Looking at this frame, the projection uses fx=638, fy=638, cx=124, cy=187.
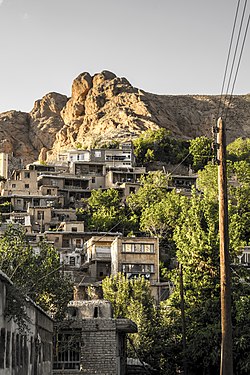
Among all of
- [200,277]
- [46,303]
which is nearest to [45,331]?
[46,303]

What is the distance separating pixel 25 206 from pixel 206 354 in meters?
50.2

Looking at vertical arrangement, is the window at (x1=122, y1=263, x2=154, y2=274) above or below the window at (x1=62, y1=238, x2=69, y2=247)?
below

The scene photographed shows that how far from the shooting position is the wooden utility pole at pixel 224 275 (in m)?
15.6

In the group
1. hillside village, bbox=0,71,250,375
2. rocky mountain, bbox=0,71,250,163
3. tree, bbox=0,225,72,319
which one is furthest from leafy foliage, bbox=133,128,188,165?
tree, bbox=0,225,72,319

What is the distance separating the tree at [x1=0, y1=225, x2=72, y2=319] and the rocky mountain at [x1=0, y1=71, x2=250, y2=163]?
82144mm

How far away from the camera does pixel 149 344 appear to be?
34031mm

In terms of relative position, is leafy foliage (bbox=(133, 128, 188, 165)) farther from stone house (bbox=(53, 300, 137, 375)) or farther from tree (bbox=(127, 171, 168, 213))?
stone house (bbox=(53, 300, 137, 375))

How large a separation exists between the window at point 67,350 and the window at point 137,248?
98.9 ft

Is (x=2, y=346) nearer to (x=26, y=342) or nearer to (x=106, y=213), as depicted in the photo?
(x=26, y=342)

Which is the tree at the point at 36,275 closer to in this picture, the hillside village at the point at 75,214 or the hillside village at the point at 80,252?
the hillside village at the point at 80,252

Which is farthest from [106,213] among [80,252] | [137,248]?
[137,248]

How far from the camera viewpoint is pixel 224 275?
53.6ft

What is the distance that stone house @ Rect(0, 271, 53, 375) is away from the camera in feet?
43.5

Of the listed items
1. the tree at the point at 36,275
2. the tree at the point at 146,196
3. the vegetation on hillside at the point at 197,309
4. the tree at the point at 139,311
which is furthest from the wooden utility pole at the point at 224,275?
the tree at the point at 146,196
